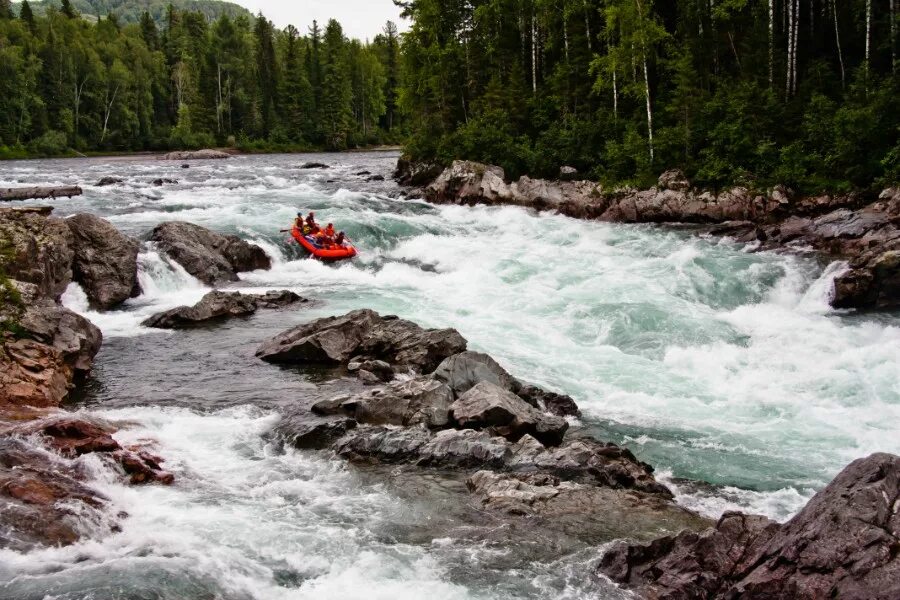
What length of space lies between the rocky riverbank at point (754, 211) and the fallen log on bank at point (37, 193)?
16.2m

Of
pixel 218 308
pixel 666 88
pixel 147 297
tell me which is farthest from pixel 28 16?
pixel 218 308

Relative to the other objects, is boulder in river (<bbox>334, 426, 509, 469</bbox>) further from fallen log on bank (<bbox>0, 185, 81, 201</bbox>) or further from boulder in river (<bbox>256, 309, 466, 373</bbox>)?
fallen log on bank (<bbox>0, 185, 81, 201</bbox>)

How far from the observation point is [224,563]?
6984 millimetres

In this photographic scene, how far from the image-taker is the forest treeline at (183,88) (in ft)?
230

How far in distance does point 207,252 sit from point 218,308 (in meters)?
4.68

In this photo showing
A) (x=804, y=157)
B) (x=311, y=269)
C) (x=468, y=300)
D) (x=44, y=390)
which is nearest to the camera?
(x=44, y=390)

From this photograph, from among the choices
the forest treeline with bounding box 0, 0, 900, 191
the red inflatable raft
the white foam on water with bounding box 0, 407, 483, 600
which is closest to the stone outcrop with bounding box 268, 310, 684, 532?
the white foam on water with bounding box 0, 407, 483, 600

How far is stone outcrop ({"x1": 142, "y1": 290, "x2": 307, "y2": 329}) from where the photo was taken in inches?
661

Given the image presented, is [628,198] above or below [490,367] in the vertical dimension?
above

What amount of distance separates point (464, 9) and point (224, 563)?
42.9m

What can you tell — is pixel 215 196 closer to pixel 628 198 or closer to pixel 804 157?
pixel 628 198

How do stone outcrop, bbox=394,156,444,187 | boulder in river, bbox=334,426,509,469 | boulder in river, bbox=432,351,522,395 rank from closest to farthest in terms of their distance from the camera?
boulder in river, bbox=334,426,509,469, boulder in river, bbox=432,351,522,395, stone outcrop, bbox=394,156,444,187

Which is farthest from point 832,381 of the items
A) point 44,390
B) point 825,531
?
point 44,390

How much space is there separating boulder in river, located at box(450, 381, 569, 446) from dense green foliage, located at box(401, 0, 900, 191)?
17.1m
